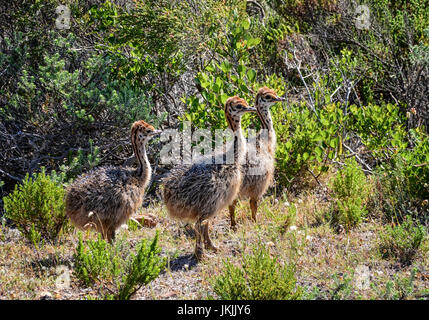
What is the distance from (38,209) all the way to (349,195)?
376cm

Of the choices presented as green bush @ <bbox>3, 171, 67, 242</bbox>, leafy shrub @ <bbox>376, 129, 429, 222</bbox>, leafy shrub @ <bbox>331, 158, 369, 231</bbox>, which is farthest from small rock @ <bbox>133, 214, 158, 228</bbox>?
leafy shrub @ <bbox>376, 129, 429, 222</bbox>

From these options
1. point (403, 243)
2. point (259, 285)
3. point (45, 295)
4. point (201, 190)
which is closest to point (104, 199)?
point (201, 190)

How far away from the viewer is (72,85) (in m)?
8.02

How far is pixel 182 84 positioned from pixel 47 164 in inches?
104

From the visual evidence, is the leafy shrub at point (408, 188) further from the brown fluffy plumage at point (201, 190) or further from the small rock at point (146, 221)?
the small rock at point (146, 221)

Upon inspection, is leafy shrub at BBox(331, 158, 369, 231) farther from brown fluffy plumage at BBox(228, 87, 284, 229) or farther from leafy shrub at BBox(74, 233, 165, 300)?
leafy shrub at BBox(74, 233, 165, 300)

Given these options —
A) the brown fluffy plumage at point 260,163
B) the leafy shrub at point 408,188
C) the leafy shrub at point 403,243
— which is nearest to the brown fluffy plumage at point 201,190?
the brown fluffy plumage at point 260,163

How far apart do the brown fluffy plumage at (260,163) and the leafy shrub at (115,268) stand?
6.43 ft

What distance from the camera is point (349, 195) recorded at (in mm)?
6891

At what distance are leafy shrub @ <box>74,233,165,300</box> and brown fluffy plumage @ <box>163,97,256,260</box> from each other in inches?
34.6

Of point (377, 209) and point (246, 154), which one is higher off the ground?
point (246, 154)

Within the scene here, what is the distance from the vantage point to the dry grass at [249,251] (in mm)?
5074
